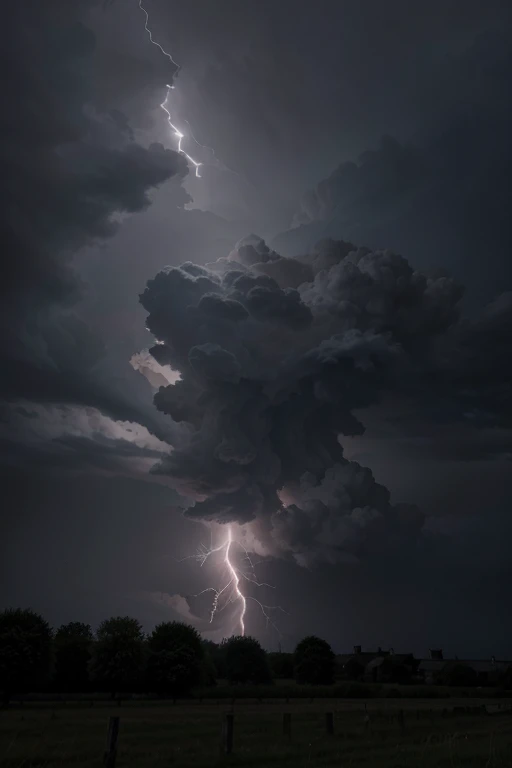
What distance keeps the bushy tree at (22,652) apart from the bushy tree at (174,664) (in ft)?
49.0

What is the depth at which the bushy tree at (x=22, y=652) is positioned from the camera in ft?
228

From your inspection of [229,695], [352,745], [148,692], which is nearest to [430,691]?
[229,695]

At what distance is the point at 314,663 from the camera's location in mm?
112500

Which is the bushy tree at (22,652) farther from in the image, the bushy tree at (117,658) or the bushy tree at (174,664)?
the bushy tree at (174,664)

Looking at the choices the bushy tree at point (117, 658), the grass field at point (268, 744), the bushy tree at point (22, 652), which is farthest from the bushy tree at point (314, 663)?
the grass field at point (268, 744)

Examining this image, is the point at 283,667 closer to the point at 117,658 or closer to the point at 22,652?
the point at 117,658

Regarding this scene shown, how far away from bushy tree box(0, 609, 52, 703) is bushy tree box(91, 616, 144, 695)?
666cm

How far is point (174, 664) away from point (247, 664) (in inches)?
1006

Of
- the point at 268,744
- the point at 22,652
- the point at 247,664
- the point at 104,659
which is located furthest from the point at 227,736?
the point at 247,664

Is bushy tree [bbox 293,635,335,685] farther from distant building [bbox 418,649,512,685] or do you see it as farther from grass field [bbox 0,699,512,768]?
grass field [bbox 0,699,512,768]

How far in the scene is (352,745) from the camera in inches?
947

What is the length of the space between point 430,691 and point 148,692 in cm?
3980

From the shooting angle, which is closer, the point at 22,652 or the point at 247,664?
the point at 22,652

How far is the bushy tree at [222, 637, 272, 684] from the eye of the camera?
103m
